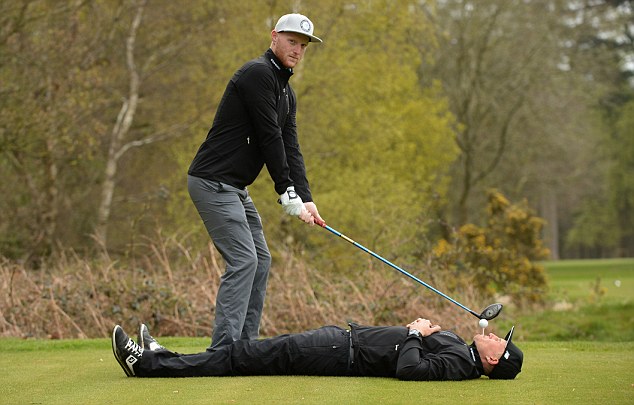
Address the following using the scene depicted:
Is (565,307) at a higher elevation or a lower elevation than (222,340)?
lower

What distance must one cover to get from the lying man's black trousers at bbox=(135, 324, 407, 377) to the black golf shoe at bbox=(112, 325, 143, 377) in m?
0.04

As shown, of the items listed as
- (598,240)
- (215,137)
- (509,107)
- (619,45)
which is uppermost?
(619,45)

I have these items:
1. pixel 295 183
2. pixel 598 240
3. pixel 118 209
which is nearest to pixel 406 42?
pixel 118 209

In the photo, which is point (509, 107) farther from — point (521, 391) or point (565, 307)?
point (521, 391)

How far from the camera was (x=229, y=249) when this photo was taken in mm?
7074

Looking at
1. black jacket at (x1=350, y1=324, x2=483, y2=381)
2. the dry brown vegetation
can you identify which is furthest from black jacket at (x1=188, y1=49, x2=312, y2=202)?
the dry brown vegetation

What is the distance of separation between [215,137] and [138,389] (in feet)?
6.27

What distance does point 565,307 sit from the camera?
21.8 meters

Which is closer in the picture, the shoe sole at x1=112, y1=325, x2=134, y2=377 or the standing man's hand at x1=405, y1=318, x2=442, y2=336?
the shoe sole at x1=112, y1=325, x2=134, y2=377

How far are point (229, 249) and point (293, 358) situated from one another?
2.99 ft

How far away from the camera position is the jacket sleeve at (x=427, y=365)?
6.42 metres

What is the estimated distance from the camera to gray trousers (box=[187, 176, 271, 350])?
274 inches

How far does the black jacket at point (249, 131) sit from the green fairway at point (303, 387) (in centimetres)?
143

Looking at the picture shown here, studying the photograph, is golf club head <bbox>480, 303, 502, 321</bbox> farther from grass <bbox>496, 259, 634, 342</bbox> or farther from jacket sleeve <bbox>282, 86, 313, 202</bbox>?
grass <bbox>496, 259, 634, 342</bbox>
